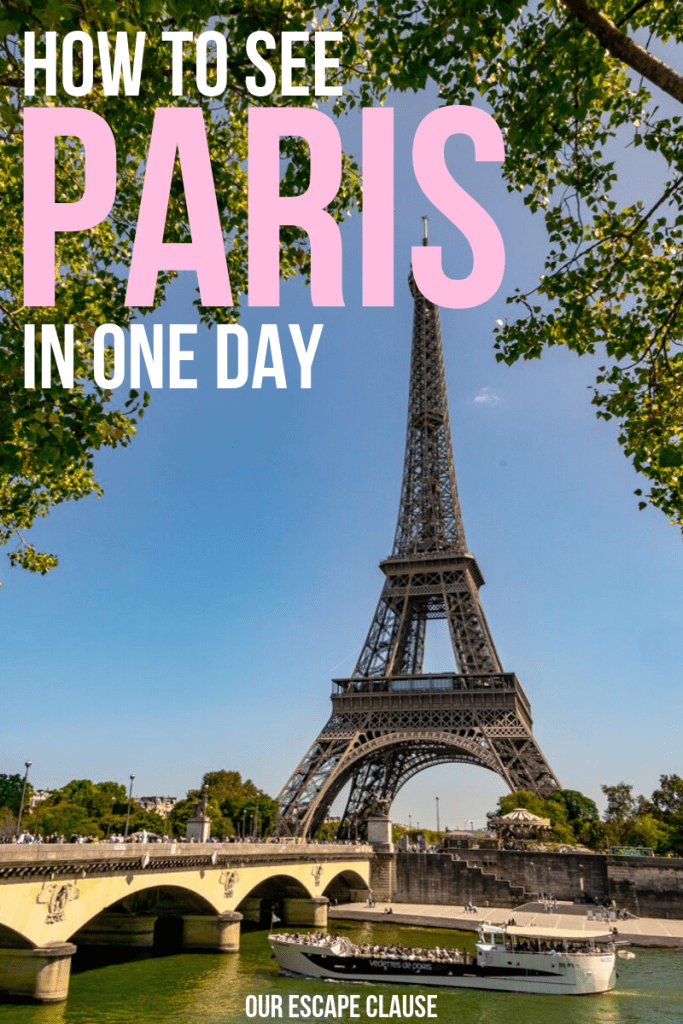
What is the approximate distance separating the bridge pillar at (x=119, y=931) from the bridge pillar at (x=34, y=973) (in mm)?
12273

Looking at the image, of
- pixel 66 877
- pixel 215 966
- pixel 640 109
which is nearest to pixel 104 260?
pixel 640 109

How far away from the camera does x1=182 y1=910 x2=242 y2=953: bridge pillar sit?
30984 millimetres

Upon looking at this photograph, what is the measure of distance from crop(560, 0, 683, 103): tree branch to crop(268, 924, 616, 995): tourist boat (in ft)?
89.4

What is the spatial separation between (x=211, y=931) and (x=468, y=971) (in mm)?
10438

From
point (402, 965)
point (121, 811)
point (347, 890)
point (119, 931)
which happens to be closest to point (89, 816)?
point (121, 811)

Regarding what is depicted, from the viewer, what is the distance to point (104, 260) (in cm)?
1537

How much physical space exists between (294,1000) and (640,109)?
2377 cm

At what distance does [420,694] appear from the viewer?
55562 millimetres

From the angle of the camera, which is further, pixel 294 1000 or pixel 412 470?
pixel 412 470

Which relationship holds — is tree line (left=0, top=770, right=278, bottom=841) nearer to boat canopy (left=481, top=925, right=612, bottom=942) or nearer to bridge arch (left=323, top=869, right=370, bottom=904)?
bridge arch (left=323, top=869, right=370, bottom=904)

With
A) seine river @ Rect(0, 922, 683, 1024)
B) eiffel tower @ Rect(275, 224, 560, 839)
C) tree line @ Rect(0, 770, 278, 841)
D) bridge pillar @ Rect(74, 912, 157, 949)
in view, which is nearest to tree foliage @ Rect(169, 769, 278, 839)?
tree line @ Rect(0, 770, 278, 841)

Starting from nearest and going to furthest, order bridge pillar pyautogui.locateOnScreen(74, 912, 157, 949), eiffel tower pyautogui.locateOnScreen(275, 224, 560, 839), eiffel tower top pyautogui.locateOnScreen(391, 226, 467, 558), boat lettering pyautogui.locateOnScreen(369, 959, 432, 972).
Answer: boat lettering pyautogui.locateOnScreen(369, 959, 432, 972), bridge pillar pyautogui.locateOnScreen(74, 912, 157, 949), eiffel tower pyautogui.locateOnScreen(275, 224, 560, 839), eiffel tower top pyautogui.locateOnScreen(391, 226, 467, 558)

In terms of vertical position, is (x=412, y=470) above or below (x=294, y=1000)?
above

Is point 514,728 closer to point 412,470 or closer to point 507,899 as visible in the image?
point 507,899
